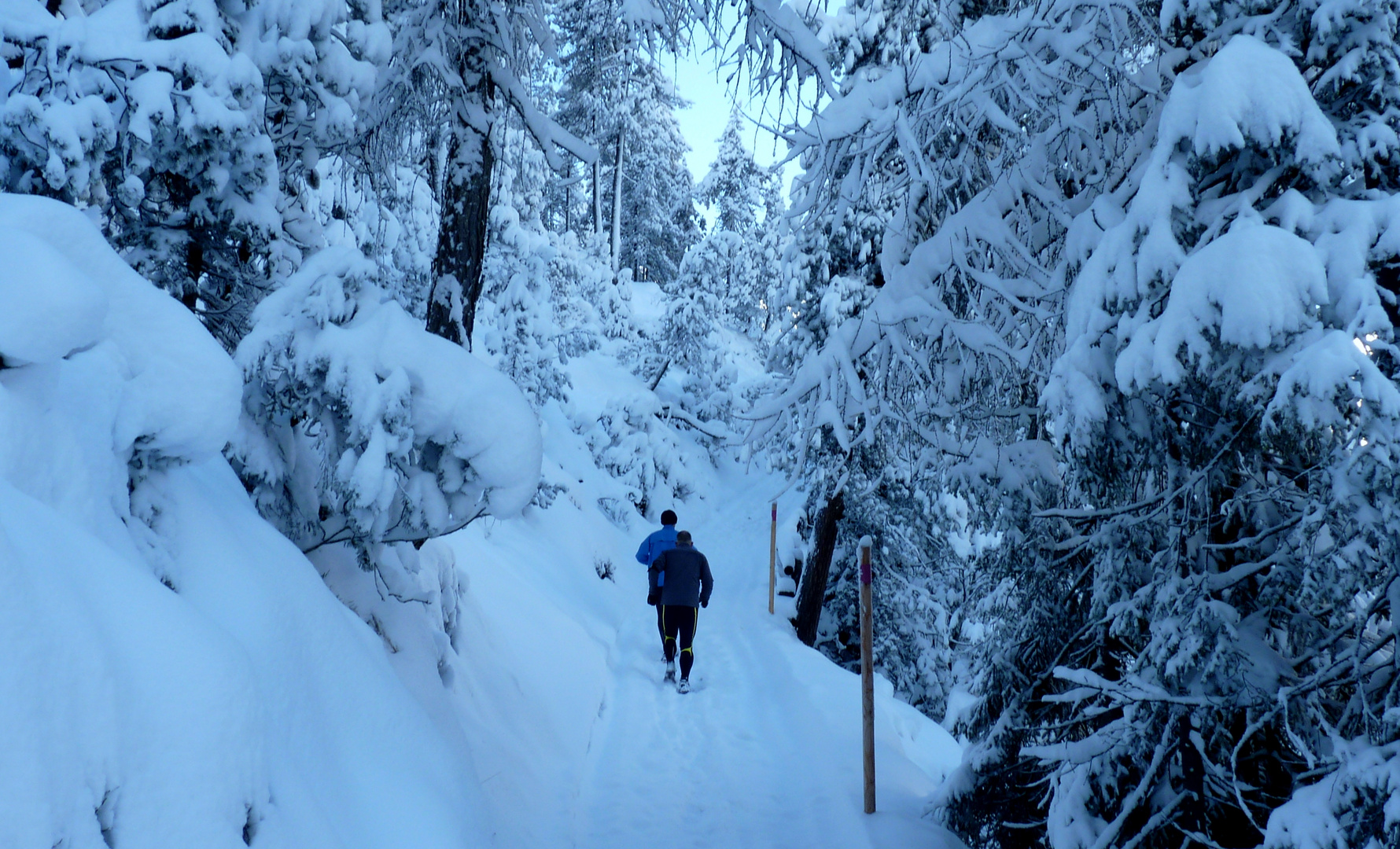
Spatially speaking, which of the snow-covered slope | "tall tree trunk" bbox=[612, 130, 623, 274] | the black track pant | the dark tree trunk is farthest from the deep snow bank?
"tall tree trunk" bbox=[612, 130, 623, 274]

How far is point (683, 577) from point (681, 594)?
7.8 inches

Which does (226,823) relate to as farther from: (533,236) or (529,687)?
(533,236)

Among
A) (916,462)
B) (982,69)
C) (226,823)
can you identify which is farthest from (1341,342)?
(226,823)

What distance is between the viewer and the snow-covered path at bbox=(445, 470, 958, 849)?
553 centimetres

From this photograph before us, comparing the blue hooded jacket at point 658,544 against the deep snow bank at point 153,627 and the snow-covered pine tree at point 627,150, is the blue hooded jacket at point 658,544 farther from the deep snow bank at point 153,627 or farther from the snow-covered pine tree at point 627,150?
the deep snow bank at point 153,627

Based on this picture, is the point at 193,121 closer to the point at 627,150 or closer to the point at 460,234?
the point at 460,234

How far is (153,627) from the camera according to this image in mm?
2500

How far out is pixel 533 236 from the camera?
2039 centimetres

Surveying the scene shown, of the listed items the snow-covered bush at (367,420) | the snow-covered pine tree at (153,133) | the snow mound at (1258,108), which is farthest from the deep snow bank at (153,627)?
the snow mound at (1258,108)

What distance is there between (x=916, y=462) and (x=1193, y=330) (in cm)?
260

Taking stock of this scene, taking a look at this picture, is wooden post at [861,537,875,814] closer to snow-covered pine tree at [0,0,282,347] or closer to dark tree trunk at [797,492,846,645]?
snow-covered pine tree at [0,0,282,347]

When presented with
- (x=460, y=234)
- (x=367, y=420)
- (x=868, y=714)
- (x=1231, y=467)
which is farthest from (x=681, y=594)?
(x=1231, y=467)

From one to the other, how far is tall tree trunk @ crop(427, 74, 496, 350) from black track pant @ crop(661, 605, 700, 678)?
14.3 feet

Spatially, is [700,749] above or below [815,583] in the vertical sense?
below
